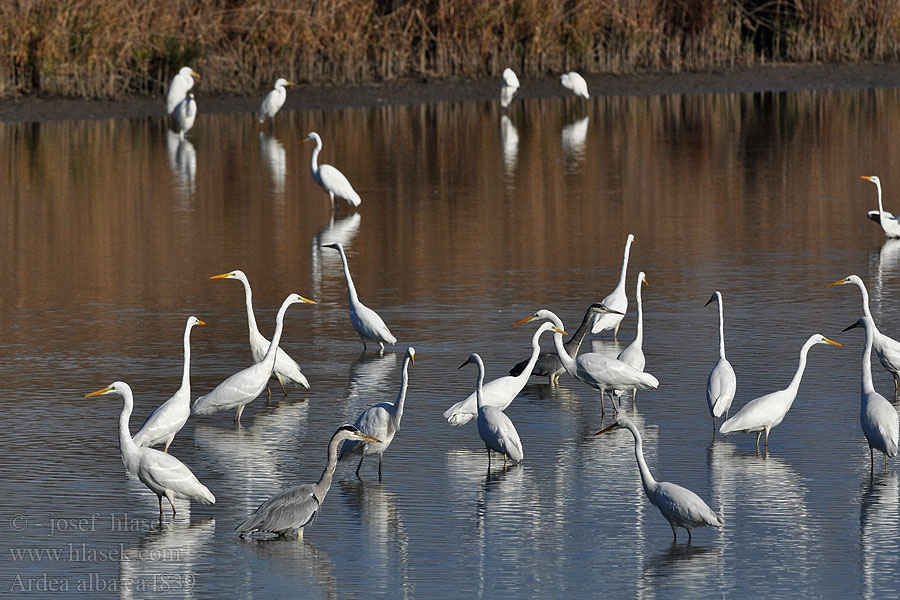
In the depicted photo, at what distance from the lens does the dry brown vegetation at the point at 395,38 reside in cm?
3023

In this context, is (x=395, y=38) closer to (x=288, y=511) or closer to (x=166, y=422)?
(x=166, y=422)

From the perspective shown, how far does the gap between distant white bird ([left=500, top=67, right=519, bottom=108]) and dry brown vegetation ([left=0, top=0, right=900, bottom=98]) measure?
3.02 metres

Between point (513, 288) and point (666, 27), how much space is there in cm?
2352

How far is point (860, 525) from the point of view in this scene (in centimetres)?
766

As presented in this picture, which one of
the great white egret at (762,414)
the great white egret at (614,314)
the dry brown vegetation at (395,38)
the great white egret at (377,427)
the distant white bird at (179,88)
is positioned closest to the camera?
the great white egret at (377,427)

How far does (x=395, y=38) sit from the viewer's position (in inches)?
1329

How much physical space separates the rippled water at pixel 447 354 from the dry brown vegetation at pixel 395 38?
199 inches

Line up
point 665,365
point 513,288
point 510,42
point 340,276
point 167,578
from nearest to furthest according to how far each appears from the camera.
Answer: point 167,578 < point 665,365 < point 513,288 < point 340,276 < point 510,42

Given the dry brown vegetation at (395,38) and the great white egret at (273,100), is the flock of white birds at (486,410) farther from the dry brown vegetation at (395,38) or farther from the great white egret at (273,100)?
the dry brown vegetation at (395,38)

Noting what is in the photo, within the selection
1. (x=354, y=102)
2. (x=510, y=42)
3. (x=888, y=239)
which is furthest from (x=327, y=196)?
(x=510, y=42)

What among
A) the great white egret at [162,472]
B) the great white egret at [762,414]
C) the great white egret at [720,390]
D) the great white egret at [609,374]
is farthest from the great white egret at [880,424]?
the great white egret at [162,472]

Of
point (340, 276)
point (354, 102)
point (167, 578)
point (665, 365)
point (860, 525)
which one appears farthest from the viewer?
point (354, 102)

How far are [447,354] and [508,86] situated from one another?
2018 centimetres

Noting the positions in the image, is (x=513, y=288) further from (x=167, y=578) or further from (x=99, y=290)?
(x=167, y=578)
